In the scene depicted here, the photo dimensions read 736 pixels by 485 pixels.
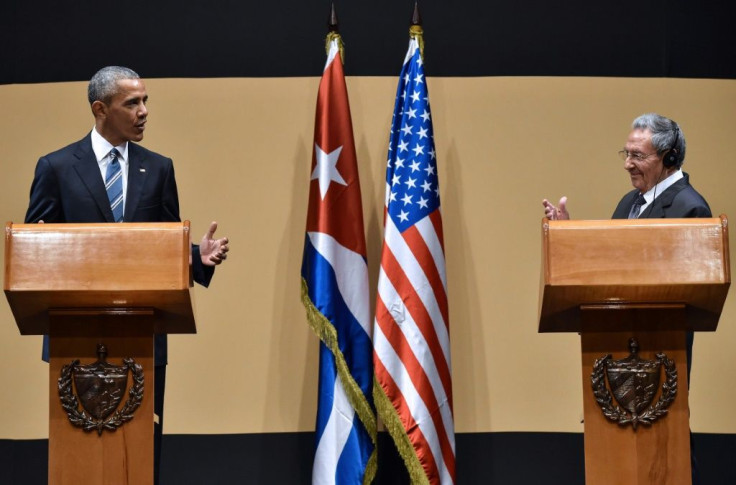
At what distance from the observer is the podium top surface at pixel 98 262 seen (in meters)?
3.19

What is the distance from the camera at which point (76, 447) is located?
3320 millimetres

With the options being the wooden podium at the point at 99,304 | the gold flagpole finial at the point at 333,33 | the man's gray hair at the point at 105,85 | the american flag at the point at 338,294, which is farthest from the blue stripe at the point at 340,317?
the wooden podium at the point at 99,304

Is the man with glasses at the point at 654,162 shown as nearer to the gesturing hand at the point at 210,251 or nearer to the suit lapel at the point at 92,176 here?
the gesturing hand at the point at 210,251

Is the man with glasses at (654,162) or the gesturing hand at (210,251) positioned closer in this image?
the gesturing hand at (210,251)

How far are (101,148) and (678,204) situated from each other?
2.02m

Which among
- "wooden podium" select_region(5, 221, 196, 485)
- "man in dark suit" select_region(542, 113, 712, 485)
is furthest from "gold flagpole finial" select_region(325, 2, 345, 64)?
"wooden podium" select_region(5, 221, 196, 485)

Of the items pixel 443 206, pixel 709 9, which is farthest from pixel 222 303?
pixel 709 9

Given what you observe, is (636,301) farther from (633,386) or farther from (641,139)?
(641,139)

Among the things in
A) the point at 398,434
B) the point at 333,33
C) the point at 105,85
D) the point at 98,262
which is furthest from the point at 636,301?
the point at 333,33

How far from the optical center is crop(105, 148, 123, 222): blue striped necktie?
3934 mm

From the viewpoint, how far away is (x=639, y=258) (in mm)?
3166

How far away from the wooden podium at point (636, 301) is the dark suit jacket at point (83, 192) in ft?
4.79

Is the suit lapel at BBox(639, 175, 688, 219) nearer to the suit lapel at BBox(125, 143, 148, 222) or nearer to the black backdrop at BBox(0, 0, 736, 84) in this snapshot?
the black backdrop at BBox(0, 0, 736, 84)

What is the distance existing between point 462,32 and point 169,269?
265 cm
